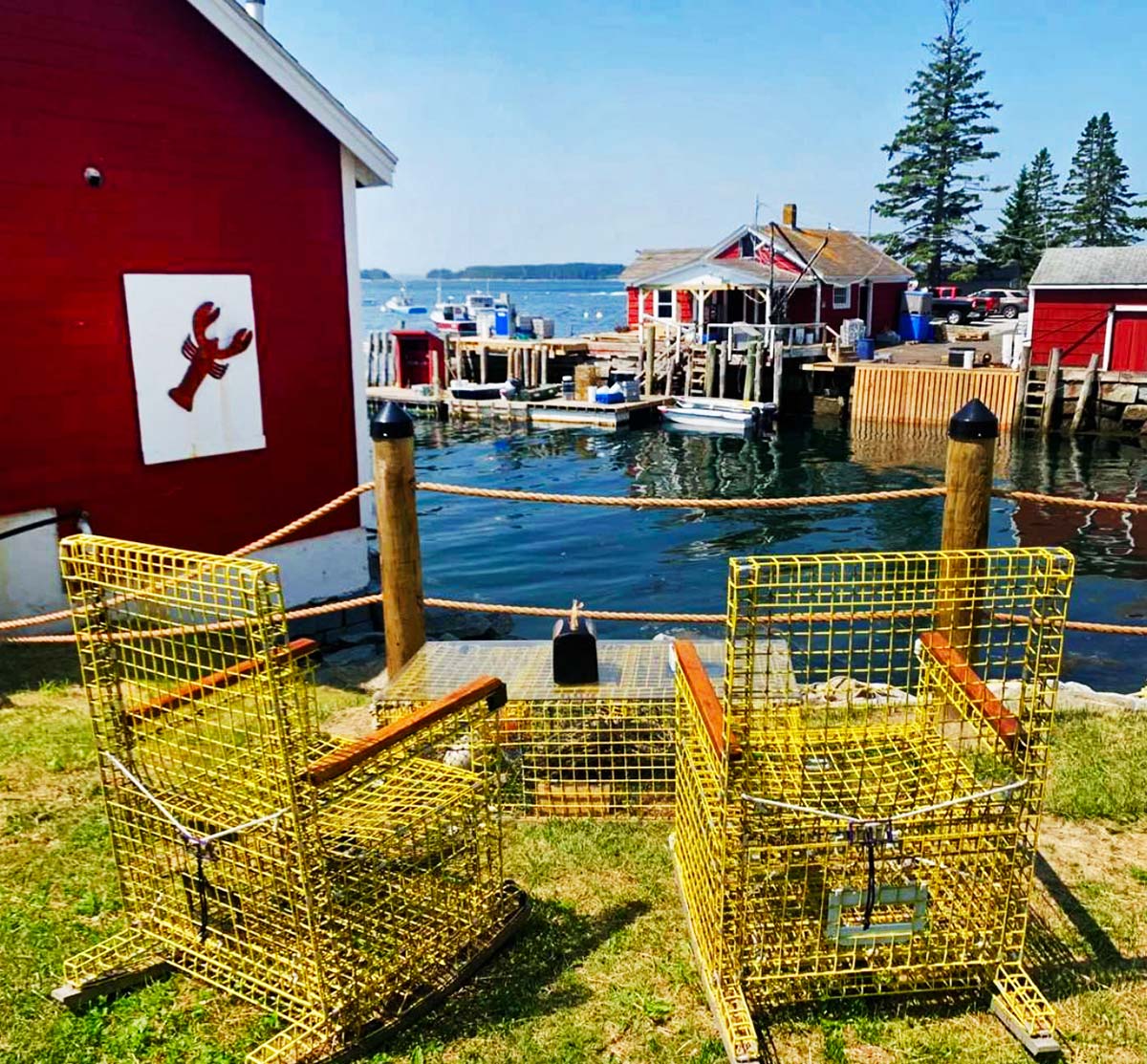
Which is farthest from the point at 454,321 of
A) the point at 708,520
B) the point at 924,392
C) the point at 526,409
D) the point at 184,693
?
the point at 184,693

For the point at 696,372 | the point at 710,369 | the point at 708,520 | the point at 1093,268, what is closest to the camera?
the point at 708,520

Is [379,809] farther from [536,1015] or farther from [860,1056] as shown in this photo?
[860,1056]

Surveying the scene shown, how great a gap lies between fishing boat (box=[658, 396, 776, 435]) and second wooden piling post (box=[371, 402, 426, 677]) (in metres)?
26.3

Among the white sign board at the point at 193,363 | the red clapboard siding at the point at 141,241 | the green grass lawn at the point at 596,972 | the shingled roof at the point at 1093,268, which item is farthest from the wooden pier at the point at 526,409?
the green grass lawn at the point at 596,972

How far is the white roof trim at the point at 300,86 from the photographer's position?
910cm

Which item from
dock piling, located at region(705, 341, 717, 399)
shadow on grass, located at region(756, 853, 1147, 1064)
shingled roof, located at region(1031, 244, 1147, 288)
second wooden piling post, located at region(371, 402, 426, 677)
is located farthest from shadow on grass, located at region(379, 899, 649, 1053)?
shingled roof, located at region(1031, 244, 1147, 288)

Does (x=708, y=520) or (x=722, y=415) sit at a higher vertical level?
(x=722, y=415)

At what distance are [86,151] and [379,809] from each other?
7.35m

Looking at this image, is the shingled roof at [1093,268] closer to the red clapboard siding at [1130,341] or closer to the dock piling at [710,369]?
the red clapboard siding at [1130,341]

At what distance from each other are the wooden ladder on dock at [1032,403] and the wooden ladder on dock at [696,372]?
9725mm

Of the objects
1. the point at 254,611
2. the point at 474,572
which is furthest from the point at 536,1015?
the point at 474,572

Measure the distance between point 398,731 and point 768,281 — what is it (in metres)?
33.5

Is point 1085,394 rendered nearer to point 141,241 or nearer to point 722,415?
point 722,415

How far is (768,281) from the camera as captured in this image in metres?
34.7
